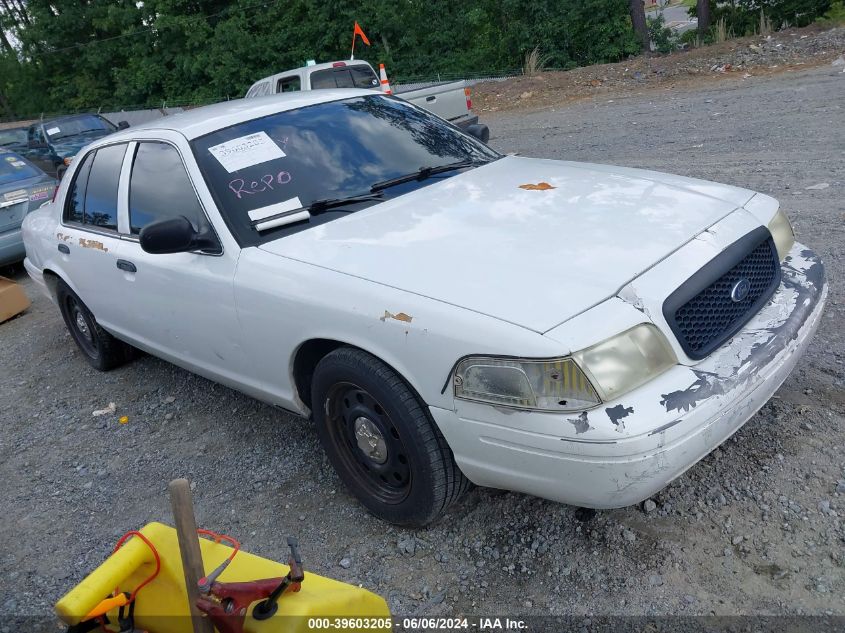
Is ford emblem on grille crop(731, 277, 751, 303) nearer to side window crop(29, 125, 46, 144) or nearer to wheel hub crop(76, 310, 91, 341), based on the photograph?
wheel hub crop(76, 310, 91, 341)

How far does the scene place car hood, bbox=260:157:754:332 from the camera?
2.76 metres

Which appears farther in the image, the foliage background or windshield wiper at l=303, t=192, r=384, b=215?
the foliage background

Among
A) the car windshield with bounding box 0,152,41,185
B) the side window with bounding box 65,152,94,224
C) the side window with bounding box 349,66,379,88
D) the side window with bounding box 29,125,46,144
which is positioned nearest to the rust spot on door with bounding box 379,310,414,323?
the side window with bounding box 65,152,94,224

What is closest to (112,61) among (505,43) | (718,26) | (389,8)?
(389,8)

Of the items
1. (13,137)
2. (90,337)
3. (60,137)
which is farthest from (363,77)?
(13,137)

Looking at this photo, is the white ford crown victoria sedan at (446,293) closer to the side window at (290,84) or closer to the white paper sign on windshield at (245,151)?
the white paper sign on windshield at (245,151)

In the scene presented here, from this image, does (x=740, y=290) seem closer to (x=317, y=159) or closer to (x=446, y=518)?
(x=446, y=518)

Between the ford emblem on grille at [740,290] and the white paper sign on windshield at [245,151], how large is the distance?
220 centimetres

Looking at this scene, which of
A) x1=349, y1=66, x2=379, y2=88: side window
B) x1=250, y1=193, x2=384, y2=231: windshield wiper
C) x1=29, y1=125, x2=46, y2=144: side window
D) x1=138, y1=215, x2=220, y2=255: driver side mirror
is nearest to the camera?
x1=138, y1=215, x2=220, y2=255: driver side mirror

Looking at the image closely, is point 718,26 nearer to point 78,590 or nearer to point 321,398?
point 321,398

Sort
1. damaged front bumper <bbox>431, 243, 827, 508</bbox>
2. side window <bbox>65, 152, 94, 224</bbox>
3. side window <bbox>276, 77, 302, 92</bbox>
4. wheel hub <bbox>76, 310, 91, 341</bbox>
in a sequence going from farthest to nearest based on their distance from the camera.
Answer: side window <bbox>276, 77, 302, 92</bbox> → wheel hub <bbox>76, 310, 91, 341</bbox> → side window <bbox>65, 152, 94, 224</bbox> → damaged front bumper <bbox>431, 243, 827, 508</bbox>

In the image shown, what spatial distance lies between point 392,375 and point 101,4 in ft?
128

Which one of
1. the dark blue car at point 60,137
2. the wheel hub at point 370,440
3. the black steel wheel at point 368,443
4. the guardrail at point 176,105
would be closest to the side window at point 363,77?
the guardrail at point 176,105

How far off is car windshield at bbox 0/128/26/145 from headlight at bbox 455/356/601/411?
17.2 metres
